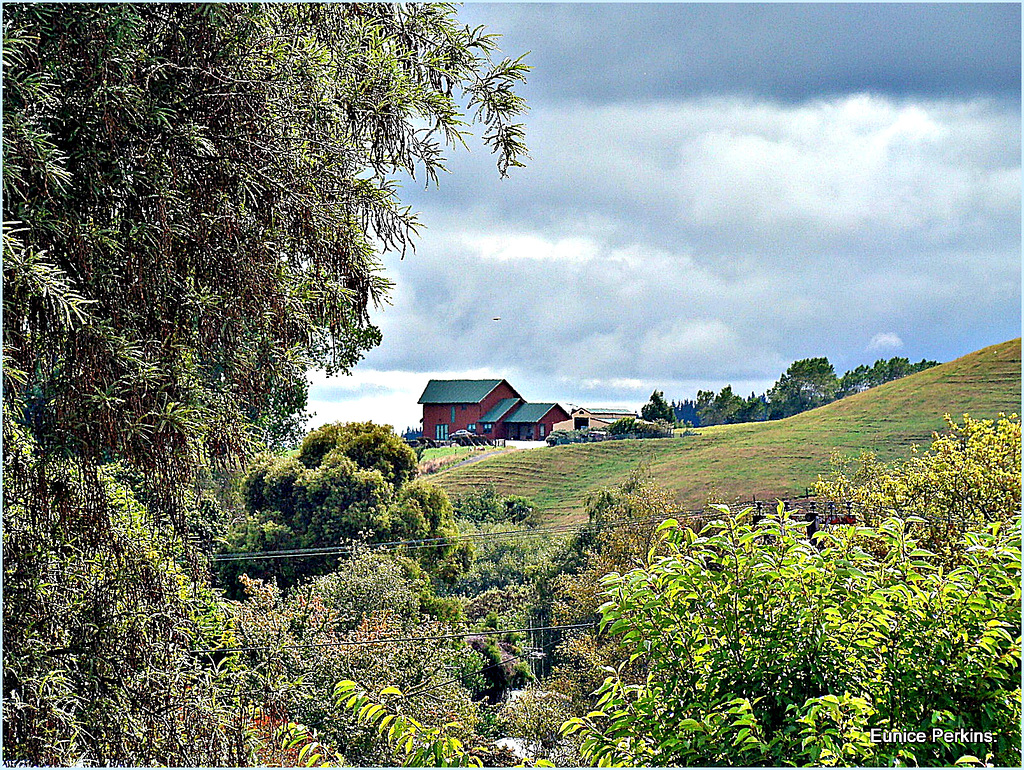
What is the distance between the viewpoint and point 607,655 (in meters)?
11.5

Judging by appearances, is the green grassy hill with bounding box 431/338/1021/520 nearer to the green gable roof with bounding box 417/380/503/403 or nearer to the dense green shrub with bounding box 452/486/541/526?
the dense green shrub with bounding box 452/486/541/526

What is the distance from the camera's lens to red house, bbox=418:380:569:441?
742 inches

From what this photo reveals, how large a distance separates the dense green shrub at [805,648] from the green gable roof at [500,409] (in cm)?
1753

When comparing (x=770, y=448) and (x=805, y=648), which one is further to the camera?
(x=770, y=448)

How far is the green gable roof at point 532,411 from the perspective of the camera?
19406 millimetres

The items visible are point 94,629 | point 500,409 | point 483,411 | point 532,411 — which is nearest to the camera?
point 94,629

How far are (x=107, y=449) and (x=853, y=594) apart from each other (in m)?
1.79

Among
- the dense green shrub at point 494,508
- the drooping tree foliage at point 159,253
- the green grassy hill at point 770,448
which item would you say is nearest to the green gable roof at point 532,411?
the green grassy hill at point 770,448

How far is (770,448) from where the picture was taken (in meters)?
19.0

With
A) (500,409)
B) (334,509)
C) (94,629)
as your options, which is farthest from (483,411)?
(94,629)

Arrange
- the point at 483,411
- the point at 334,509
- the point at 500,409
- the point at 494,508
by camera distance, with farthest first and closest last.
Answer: the point at 500,409 < the point at 483,411 < the point at 494,508 < the point at 334,509

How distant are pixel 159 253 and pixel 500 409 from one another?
56.8 feet

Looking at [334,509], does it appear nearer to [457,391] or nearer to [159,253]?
[457,391]

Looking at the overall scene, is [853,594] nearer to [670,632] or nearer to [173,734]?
[670,632]
